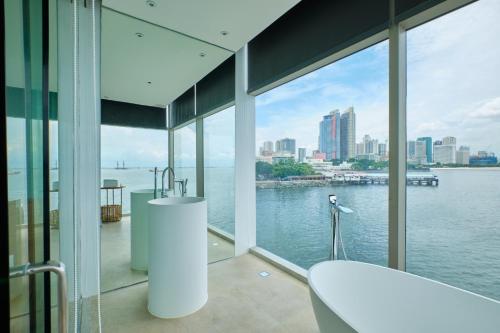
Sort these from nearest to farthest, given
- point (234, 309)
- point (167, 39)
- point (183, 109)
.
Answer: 1. point (234, 309)
2. point (167, 39)
3. point (183, 109)

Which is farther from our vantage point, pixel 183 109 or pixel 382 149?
pixel 183 109

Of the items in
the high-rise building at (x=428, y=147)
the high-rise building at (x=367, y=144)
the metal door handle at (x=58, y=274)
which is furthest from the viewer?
the high-rise building at (x=367, y=144)

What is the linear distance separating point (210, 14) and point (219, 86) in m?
1.19

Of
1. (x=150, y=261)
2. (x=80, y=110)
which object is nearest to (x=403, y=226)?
(x=150, y=261)

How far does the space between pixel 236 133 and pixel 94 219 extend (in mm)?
1999

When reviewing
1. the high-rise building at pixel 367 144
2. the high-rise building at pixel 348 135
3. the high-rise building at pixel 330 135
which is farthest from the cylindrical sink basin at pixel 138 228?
the high-rise building at pixel 367 144

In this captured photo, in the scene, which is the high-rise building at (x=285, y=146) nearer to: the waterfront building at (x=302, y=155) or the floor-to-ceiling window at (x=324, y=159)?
the floor-to-ceiling window at (x=324, y=159)

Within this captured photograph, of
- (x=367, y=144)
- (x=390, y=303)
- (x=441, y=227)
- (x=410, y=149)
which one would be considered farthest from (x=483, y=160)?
(x=390, y=303)

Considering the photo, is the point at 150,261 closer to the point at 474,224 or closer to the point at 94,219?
the point at 94,219

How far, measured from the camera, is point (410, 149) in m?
1.84

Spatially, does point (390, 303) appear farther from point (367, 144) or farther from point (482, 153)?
point (367, 144)

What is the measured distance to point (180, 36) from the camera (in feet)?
9.17

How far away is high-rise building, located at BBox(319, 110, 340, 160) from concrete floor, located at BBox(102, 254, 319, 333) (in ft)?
4.81

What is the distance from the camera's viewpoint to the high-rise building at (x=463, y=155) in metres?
1.61
